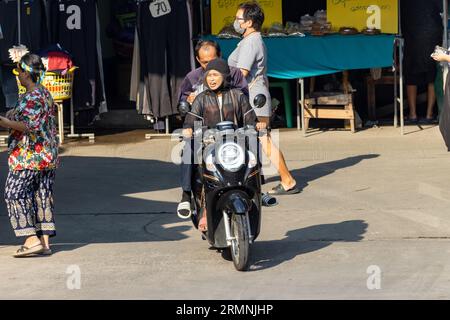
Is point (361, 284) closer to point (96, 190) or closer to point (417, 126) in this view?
point (96, 190)

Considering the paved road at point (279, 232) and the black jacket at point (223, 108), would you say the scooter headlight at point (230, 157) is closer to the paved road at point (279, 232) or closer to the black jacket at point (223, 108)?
the black jacket at point (223, 108)

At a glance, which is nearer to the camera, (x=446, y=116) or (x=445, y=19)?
(x=446, y=116)

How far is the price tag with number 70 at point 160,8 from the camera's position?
1386cm

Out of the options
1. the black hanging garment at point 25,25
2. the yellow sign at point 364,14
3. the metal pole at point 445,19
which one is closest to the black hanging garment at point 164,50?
the black hanging garment at point 25,25

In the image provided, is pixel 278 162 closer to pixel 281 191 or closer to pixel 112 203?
pixel 281 191

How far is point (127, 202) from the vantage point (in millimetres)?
10820

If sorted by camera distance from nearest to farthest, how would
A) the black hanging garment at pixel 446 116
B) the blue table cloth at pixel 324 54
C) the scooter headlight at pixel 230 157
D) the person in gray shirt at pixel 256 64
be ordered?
the scooter headlight at pixel 230 157, the black hanging garment at pixel 446 116, the person in gray shirt at pixel 256 64, the blue table cloth at pixel 324 54

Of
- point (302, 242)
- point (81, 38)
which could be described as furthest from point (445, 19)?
point (302, 242)

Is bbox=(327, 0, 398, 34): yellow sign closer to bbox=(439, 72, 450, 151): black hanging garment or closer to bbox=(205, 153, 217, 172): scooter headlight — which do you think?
bbox=(439, 72, 450, 151): black hanging garment

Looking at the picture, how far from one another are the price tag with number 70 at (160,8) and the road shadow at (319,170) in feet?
9.51

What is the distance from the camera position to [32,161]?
8555 mm

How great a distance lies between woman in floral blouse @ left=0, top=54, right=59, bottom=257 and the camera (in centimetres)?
853

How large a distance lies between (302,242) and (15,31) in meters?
6.25

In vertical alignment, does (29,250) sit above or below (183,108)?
below
